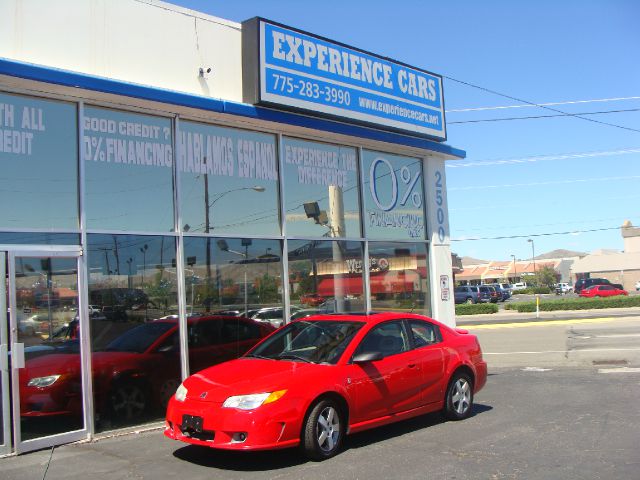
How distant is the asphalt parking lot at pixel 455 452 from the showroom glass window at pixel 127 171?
9.21 feet

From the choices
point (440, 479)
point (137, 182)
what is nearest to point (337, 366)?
point (440, 479)

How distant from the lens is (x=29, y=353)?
7.29 meters

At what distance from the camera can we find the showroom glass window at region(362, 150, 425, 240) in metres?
12.2

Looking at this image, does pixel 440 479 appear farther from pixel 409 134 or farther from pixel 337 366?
pixel 409 134

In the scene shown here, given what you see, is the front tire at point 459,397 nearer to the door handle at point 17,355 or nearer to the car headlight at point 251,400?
the car headlight at point 251,400

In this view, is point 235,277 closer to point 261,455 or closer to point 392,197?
point 261,455

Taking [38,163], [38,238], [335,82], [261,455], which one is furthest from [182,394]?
[335,82]

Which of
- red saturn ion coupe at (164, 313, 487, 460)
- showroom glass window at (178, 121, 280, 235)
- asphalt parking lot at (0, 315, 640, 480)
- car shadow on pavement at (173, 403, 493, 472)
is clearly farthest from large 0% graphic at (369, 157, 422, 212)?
car shadow on pavement at (173, 403, 493, 472)

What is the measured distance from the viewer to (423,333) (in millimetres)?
8078

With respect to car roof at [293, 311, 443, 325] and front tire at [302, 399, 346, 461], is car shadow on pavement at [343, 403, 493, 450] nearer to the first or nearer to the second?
front tire at [302, 399, 346, 461]

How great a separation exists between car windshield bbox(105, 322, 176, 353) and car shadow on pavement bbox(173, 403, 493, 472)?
180 cm

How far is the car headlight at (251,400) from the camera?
238 inches

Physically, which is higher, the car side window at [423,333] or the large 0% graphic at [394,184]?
the large 0% graphic at [394,184]

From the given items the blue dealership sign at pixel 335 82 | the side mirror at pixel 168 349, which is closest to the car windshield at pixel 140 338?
Result: the side mirror at pixel 168 349
